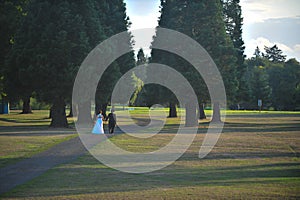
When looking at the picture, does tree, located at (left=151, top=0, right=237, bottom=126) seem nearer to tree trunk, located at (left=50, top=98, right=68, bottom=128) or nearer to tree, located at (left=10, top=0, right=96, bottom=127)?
tree, located at (left=10, top=0, right=96, bottom=127)

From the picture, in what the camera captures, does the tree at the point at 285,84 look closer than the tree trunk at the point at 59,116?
No

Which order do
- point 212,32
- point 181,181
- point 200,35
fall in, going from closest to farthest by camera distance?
point 181,181
point 200,35
point 212,32

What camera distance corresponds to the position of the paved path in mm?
11891

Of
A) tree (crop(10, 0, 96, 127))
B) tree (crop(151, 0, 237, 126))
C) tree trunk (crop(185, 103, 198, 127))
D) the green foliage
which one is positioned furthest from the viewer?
the green foliage

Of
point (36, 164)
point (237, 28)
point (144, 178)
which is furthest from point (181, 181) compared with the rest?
point (237, 28)

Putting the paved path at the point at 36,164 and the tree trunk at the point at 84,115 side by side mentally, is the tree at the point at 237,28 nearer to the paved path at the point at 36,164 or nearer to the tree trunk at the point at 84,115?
the tree trunk at the point at 84,115

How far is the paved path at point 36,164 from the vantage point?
1189cm

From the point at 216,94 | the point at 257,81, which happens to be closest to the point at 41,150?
the point at 216,94

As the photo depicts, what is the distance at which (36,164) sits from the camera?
1520 cm

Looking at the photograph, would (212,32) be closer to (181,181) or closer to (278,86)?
(181,181)

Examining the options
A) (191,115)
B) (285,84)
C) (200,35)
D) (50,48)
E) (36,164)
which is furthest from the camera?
(285,84)

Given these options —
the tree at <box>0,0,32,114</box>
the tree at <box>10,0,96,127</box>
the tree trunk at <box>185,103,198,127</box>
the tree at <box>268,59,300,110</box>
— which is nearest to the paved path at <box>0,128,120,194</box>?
the tree at <box>10,0,96,127</box>

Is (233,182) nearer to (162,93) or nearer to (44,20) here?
(44,20)

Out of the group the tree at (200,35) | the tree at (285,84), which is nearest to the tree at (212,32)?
the tree at (200,35)
